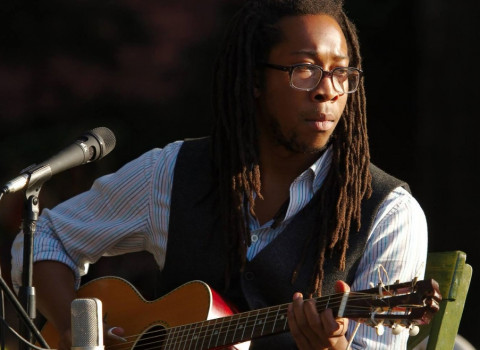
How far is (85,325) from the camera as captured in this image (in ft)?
9.98

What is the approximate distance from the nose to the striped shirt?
27cm

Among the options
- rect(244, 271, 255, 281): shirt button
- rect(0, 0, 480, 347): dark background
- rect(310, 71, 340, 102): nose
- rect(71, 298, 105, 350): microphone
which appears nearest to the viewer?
rect(71, 298, 105, 350): microphone

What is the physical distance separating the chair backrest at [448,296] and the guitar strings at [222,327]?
67 cm

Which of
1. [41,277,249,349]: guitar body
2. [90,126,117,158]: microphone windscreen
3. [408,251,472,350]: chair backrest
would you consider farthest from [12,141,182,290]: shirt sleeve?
[408,251,472,350]: chair backrest

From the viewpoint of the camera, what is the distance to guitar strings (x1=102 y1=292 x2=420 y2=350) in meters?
3.28

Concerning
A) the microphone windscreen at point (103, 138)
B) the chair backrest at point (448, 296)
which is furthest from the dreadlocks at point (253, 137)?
the microphone windscreen at point (103, 138)

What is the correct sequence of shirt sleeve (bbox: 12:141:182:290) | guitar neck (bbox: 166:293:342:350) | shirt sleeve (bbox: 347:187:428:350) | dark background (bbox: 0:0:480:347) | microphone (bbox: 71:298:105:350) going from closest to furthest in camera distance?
microphone (bbox: 71:298:105:350) → guitar neck (bbox: 166:293:342:350) → shirt sleeve (bbox: 347:187:428:350) → shirt sleeve (bbox: 12:141:182:290) → dark background (bbox: 0:0:480:347)

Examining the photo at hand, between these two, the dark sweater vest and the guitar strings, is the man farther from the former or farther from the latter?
the guitar strings

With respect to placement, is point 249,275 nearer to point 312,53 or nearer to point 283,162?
point 283,162

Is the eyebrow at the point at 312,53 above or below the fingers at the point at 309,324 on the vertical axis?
above

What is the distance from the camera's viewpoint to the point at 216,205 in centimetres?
399

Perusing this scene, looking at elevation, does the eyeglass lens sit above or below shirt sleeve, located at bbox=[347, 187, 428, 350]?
above

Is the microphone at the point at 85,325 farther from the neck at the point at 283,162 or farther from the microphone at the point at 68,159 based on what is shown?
the neck at the point at 283,162

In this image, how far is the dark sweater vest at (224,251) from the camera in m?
3.76
